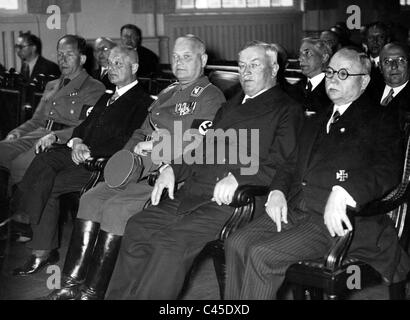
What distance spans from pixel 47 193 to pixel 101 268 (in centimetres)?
88

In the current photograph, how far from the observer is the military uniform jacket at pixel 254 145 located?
3.08 metres

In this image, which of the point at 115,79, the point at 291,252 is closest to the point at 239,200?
the point at 291,252

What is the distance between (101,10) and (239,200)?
277 inches

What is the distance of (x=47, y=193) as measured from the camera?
159 inches

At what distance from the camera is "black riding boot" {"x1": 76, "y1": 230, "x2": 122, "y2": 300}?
334 cm

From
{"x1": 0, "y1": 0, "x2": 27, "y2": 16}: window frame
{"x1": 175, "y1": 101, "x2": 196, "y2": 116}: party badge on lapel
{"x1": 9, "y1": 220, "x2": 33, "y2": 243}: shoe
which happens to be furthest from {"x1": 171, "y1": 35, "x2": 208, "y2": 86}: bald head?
{"x1": 0, "y1": 0, "x2": 27, "y2": 16}: window frame

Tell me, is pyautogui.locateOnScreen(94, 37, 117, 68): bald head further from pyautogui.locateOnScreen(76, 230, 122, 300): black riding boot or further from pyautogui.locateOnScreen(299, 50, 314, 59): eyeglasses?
pyautogui.locateOnScreen(76, 230, 122, 300): black riding boot

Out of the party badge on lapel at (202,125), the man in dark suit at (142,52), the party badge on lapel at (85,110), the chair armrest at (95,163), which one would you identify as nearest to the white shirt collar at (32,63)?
the man in dark suit at (142,52)

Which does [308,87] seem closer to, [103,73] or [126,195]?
[126,195]

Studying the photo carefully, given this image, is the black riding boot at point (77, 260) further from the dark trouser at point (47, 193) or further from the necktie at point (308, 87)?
the necktie at point (308, 87)

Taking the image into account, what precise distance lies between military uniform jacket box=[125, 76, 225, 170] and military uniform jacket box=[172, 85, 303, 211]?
0.26 meters

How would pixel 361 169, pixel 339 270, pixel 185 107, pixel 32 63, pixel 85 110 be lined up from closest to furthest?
pixel 339 270, pixel 361 169, pixel 185 107, pixel 85 110, pixel 32 63

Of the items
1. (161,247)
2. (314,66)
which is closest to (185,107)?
(161,247)
